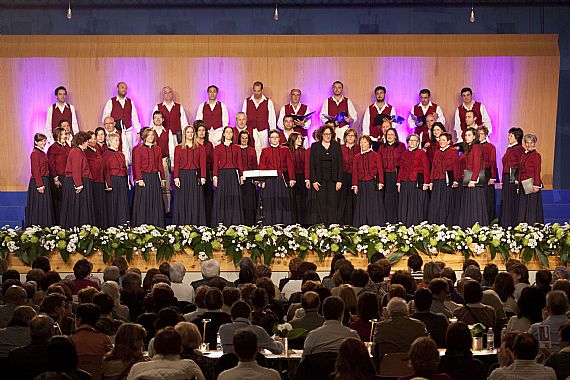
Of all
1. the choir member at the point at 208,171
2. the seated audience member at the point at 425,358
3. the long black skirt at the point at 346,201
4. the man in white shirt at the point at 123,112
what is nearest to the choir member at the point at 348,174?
the long black skirt at the point at 346,201

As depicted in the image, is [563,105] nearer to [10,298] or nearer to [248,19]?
[248,19]

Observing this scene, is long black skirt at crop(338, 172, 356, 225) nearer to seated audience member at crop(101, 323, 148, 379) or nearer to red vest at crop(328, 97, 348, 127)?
red vest at crop(328, 97, 348, 127)

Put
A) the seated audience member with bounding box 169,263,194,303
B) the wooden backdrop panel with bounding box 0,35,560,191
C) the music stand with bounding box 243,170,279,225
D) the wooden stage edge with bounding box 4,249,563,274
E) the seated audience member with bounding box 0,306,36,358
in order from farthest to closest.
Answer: the wooden backdrop panel with bounding box 0,35,560,191
the music stand with bounding box 243,170,279,225
the wooden stage edge with bounding box 4,249,563,274
the seated audience member with bounding box 169,263,194,303
the seated audience member with bounding box 0,306,36,358

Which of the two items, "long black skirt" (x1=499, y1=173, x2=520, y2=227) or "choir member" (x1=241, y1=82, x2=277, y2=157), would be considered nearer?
"long black skirt" (x1=499, y1=173, x2=520, y2=227)

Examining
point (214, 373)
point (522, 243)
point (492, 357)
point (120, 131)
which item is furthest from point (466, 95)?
point (214, 373)

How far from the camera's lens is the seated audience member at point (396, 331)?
7.05 metres

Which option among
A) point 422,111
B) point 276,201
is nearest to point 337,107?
point 422,111

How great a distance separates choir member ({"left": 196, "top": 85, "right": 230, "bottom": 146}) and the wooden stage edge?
4.10 meters

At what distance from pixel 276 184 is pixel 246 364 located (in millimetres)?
9090

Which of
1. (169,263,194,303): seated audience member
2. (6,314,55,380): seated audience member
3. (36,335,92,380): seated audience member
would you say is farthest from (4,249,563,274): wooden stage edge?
(36,335,92,380): seated audience member

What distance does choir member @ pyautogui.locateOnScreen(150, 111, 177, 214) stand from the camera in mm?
15883

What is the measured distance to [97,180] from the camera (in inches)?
592

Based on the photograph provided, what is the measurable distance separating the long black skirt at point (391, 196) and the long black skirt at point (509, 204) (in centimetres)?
154

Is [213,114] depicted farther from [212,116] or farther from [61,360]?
[61,360]
